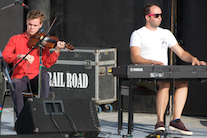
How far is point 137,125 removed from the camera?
16.0 feet

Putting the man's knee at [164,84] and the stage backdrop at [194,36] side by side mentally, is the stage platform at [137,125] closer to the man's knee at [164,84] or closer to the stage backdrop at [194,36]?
the stage backdrop at [194,36]

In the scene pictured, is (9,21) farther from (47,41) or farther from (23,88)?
(23,88)

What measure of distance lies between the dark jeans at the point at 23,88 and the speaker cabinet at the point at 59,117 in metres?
0.71

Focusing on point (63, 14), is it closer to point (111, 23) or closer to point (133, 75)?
point (111, 23)

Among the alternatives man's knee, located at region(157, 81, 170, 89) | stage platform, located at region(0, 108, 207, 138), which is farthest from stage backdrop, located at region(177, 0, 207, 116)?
man's knee, located at region(157, 81, 170, 89)

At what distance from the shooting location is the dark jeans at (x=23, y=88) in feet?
13.3

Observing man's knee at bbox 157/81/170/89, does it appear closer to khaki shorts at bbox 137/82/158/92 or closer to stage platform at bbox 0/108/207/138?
khaki shorts at bbox 137/82/158/92

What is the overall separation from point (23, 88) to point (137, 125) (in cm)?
156

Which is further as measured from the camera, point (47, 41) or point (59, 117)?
point (47, 41)

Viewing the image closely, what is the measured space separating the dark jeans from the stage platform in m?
Result: 0.34

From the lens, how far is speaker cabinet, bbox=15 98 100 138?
3.17 metres

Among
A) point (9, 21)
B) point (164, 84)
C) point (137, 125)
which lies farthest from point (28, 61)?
point (9, 21)

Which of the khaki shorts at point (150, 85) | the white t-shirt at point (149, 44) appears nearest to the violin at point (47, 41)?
the white t-shirt at point (149, 44)

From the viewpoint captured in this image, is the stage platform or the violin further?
the violin
